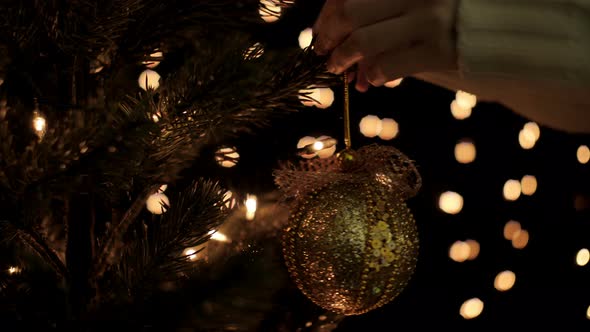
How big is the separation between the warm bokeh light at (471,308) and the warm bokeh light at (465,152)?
13.2 inches

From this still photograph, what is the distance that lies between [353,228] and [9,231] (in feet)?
1.01

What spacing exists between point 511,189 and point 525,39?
2.75ft

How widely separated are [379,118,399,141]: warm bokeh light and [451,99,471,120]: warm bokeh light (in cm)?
13

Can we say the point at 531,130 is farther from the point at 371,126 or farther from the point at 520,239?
the point at 371,126

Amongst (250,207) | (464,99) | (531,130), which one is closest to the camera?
(250,207)

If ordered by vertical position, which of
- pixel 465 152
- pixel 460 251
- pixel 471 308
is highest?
pixel 465 152

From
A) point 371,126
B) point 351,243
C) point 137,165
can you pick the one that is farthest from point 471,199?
point 137,165

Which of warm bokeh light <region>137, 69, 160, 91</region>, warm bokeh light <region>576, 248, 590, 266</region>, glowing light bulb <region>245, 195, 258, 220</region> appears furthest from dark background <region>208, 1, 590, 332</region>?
glowing light bulb <region>245, 195, 258, 220</region>

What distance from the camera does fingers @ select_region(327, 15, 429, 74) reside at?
378mm

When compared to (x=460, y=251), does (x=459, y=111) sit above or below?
above

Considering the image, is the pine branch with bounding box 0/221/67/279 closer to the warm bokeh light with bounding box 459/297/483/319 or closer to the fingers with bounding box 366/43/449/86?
the fingers with bounding box 366/43/449/86

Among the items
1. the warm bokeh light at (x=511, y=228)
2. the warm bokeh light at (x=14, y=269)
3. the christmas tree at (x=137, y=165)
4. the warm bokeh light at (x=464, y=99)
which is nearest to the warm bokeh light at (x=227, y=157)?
the christmas tree at (x=137, y=165)

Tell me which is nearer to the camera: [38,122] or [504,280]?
[38,122]

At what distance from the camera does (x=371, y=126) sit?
3.30ft
